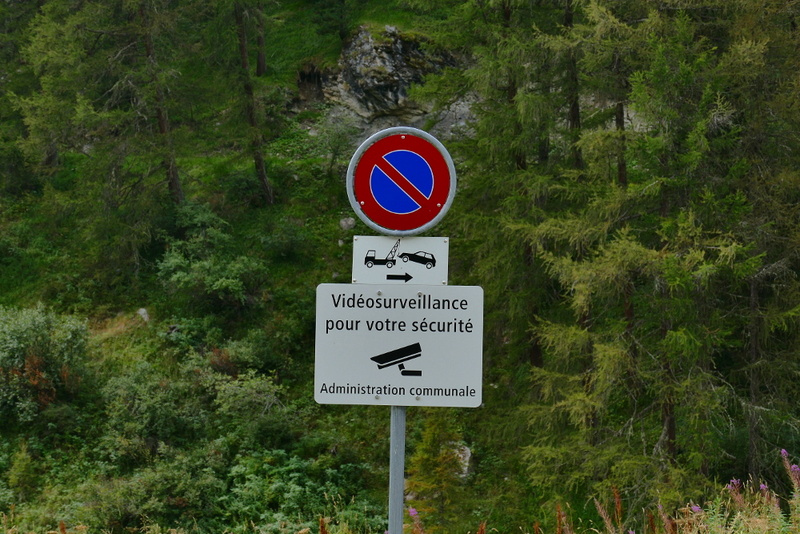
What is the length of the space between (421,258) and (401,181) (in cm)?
38

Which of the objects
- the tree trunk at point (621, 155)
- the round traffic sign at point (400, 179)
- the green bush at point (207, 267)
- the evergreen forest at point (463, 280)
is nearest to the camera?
the round traffic sign at point (400, 179)

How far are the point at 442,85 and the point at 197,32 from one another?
1112 cm

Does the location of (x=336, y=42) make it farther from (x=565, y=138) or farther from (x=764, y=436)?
(x=764, y=436)

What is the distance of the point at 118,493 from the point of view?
491 inches

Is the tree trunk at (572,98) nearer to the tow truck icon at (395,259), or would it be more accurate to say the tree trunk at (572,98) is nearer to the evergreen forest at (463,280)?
the evergreen forest at (463,280)

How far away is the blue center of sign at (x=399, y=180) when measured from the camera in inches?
125

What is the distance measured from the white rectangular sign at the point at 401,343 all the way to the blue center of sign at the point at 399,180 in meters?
0.38

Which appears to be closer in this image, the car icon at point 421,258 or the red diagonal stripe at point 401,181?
the car icon at point 421,258

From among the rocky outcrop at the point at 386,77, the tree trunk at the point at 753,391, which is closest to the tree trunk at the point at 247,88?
the rocky outcrop at the point at 386,77

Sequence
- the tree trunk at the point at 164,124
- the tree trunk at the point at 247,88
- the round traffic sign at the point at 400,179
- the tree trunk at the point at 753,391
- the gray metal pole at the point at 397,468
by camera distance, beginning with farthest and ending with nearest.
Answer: the tree trunk at the point at 247,88 < the tree trunk at the point at 164,124 < the tree trunk at the point at 753,391 < the round traffic sign at the point at 400,179 < the gray metal pole at the point at 397,468

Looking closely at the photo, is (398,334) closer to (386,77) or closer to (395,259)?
(395,259)

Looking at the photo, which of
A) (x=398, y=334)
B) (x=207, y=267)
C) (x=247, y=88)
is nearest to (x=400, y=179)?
(x=398, y=334)

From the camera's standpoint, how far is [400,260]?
302 cm

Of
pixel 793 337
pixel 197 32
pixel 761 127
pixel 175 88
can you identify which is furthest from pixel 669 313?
pixel 197 32
